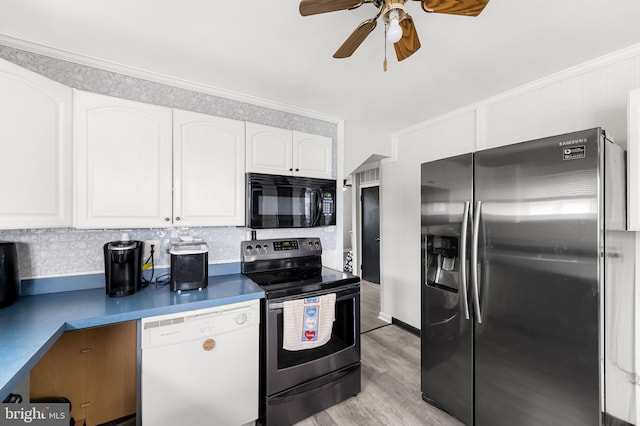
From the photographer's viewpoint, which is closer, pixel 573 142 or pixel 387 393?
pixel 573 142

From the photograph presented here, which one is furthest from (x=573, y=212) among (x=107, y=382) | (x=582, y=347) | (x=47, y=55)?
(x=47, y=55)

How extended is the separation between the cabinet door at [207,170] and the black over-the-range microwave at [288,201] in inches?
4.2

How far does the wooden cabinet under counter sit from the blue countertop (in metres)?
0.26

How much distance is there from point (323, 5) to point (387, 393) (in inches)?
102

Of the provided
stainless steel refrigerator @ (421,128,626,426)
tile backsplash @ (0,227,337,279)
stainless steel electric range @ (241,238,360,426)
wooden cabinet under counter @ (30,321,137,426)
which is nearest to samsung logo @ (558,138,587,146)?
stainless steel refrigerator @ (421,128,626,426)

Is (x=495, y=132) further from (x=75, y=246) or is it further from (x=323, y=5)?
(x=75, y=246)

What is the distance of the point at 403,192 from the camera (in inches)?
130

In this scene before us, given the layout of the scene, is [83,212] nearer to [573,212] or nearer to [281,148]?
[281,148]

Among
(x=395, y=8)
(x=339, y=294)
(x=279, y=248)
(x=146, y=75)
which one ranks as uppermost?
(x=146, y=75)

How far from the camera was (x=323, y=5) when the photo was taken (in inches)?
42.0

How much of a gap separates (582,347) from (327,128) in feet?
8.22

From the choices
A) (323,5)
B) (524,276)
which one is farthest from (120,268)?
(524,276)

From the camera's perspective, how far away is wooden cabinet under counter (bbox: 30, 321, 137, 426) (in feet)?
5.21

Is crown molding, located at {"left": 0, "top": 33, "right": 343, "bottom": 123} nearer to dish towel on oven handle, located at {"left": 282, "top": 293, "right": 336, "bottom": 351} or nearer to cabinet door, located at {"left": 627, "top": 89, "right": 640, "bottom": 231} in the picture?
dish towel on oven handle, located at {"left": 282, "top": 293, "right": 336, "bottom": 351}
